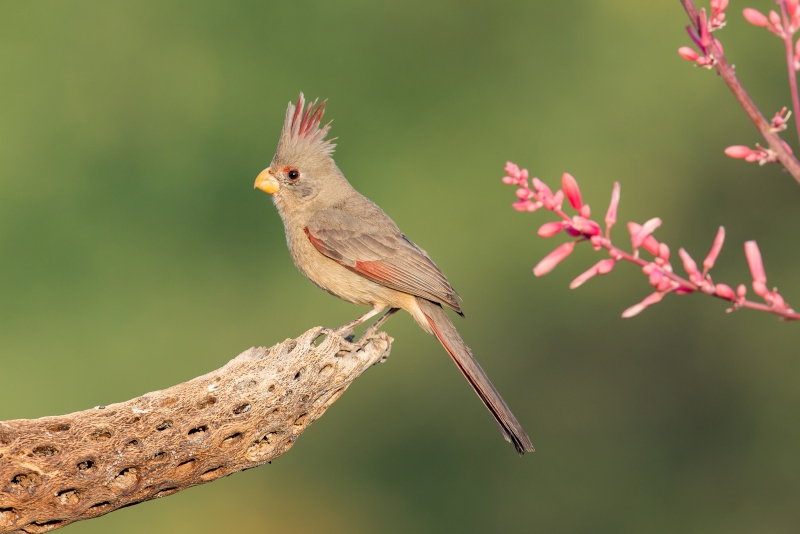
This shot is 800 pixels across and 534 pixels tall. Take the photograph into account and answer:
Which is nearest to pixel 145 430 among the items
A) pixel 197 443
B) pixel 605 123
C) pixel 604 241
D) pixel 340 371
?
pixel 197 443

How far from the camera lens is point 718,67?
1.34m

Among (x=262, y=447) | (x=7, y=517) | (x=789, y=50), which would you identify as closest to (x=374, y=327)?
(x=262, y=447)

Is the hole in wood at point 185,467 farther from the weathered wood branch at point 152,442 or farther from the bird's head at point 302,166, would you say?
the bird's head at point 302,166

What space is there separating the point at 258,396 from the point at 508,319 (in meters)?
5.17

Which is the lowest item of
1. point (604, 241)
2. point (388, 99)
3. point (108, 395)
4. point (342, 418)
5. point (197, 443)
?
point (604, 241)

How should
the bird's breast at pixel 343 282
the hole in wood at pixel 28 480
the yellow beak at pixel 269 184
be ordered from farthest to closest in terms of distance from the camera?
the yellow beak at pixel 269 184
the bird's breast at pixel 343 282
the hole in wood at pixel 28 480

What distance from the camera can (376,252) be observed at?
13.4 ft

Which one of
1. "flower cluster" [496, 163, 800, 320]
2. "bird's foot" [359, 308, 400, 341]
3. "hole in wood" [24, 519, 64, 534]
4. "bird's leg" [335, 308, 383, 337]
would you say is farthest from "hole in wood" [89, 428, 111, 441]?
"flower cluster" [496, 163, 800, 320]

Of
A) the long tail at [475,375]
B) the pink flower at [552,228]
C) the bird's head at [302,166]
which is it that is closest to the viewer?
the pink flower at [552,228]

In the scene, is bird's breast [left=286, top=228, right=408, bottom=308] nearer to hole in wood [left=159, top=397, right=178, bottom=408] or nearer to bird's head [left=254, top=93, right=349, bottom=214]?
bird's head [left=254, top=93, right=349, bottom=214]

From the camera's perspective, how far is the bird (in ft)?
12.9

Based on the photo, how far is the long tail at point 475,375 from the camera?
3318mm

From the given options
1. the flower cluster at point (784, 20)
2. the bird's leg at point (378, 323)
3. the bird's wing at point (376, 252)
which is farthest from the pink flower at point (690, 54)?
the bird's wing at point (376, 252)

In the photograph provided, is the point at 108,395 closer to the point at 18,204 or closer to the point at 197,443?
the point at 18,204
